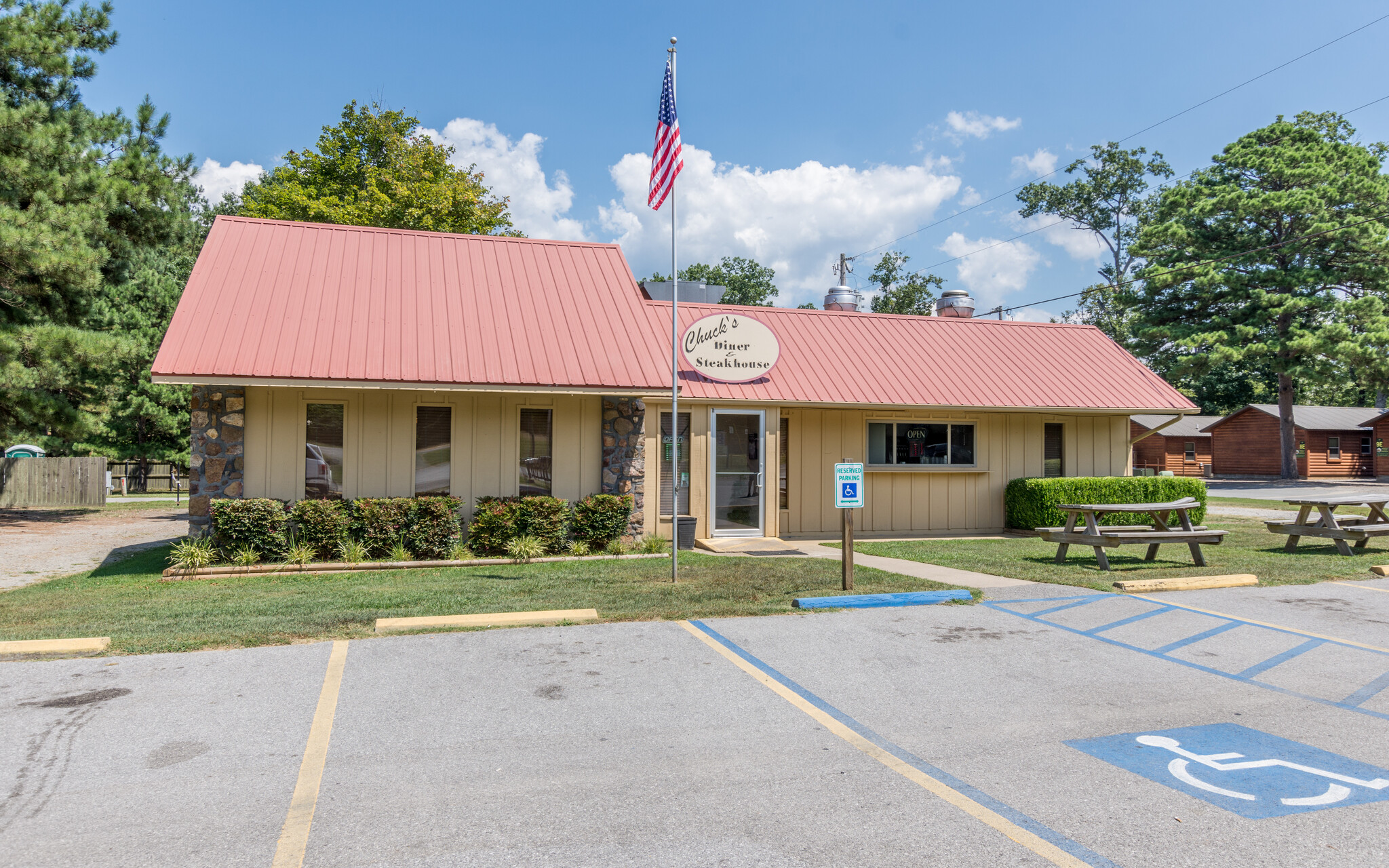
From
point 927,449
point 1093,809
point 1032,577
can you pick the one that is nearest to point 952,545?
point 927,449

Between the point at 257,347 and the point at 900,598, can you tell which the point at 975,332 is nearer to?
the point at 900,598

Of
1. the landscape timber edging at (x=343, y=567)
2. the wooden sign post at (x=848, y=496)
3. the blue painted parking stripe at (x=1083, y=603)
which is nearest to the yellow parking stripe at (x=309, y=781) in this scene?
the wooden sign post at (x=848, y=496)

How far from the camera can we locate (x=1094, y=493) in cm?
1689

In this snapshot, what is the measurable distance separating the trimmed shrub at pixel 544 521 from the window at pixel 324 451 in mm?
2719

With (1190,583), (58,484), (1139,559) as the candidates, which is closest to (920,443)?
(1139,559)

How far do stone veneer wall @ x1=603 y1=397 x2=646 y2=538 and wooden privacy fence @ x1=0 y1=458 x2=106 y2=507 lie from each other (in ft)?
65.8

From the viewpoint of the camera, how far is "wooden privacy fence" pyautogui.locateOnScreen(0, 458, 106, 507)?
2567cm

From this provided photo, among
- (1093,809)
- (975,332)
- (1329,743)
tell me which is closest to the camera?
(1093,809)

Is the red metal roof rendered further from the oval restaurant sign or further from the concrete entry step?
the concrete entry step

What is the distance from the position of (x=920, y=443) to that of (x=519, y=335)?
27.3 ft

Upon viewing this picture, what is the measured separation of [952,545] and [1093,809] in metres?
11.4

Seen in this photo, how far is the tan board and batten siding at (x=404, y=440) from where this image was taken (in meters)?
12.7

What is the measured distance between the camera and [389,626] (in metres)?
7.87

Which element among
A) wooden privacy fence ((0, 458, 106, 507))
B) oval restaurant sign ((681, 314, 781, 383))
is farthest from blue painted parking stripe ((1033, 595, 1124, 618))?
wooden privacy fence ((0, 458, 106, 507))
